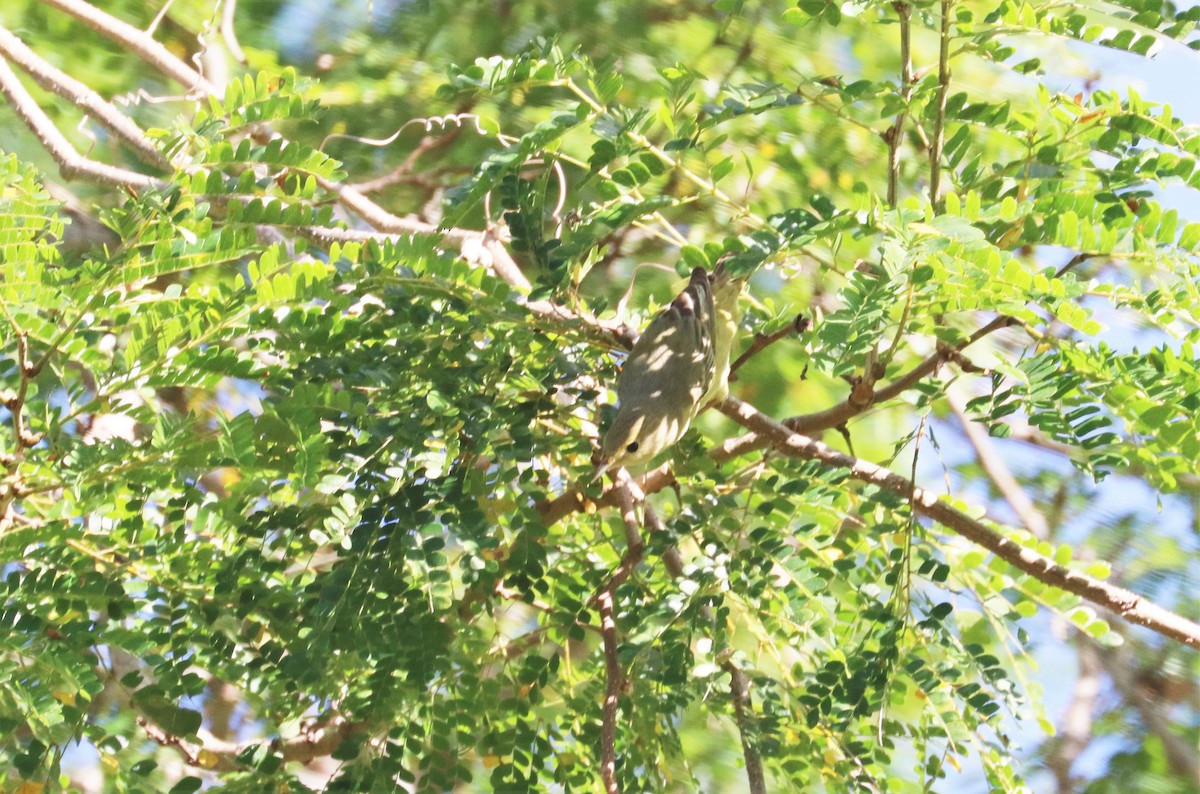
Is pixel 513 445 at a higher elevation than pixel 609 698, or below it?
higher

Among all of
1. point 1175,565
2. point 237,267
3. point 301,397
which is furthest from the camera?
point 1175,565

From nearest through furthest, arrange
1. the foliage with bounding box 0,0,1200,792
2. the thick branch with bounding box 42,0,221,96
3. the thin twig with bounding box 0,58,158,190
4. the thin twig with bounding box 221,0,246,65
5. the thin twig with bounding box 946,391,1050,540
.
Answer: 1. the foliage with bounding box 0,0,1200,792
2. the thin twig with bounding box 0,58,158,190
3. the thick branch with bounding box 42,0,221,96
4. the thin twig with bounding box 221,0,246,65
5. the thin twig with bounding box 946,391,1050,540

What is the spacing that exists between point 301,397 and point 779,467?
0.53m

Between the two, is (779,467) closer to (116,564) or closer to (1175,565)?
(116,564)

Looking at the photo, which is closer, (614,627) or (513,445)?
(513,445)

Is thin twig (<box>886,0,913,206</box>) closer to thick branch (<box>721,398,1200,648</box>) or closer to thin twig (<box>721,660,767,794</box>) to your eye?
→ thick branch (<box>721,398,1200,648</box>)

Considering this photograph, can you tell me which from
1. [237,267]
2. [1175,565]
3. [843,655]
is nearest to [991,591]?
[843,655]

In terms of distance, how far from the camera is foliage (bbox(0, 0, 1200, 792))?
39.1 inches

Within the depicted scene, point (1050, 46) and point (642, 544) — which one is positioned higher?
point (1050, 46)

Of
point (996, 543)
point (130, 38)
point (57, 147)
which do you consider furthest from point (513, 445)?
point (130, 38)

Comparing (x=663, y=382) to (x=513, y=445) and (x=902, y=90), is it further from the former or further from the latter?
(x=902, y=90)

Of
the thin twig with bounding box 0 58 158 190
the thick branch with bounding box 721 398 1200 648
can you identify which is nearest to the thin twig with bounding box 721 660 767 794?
the thick branch with bounding box 721 398 1200 648

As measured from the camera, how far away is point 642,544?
119 cm

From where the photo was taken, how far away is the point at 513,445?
1.06 metres
